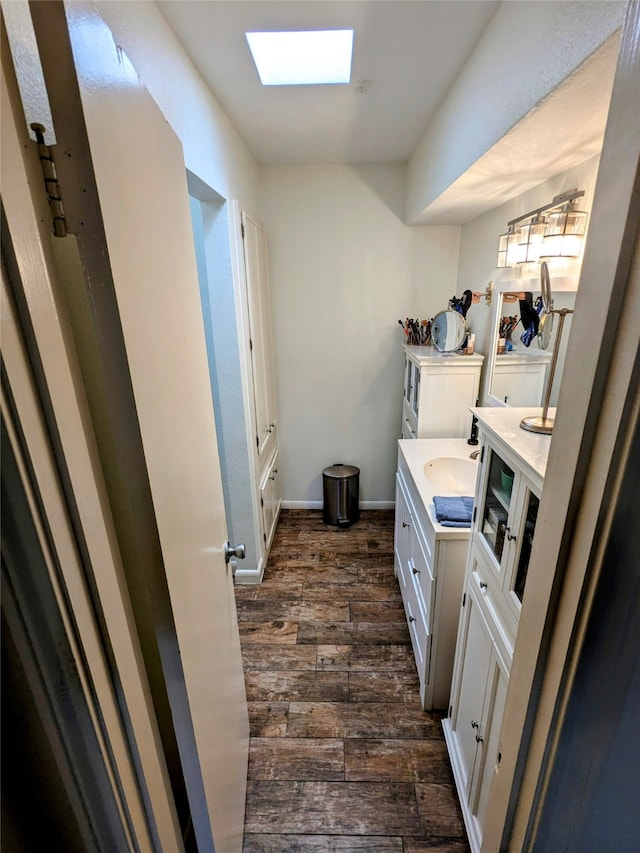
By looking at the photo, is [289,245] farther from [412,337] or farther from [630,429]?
[630,429]

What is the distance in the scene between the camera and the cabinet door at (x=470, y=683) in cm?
119

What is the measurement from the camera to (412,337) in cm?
283

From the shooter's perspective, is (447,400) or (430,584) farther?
(447,400)

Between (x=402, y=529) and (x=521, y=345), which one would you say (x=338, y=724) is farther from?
(x=521, y=345)

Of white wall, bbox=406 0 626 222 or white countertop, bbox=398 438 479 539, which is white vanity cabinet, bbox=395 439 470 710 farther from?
white wall, bbox=406 0 626 222

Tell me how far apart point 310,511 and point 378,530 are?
2.04 feet

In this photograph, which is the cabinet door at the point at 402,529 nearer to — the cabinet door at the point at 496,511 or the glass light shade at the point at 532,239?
the cabinet door at the point at 496,511

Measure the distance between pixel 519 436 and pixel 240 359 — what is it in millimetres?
1499

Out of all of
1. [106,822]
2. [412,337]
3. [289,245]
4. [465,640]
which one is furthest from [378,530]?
[106,822]

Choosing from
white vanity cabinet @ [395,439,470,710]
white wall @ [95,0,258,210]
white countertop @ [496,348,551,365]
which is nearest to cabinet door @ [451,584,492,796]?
white vanity cabinet @ [395,439,470,710]

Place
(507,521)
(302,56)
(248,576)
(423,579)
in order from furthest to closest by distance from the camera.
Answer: (248,576)
(423,579)
(302,56)
(507,521)

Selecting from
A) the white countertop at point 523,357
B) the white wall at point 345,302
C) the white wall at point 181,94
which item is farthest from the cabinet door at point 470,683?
the white wall at point 345,302

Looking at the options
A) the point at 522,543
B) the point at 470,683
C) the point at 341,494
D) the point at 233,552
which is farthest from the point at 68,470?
the point at 341,494

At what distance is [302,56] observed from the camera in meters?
1.50
